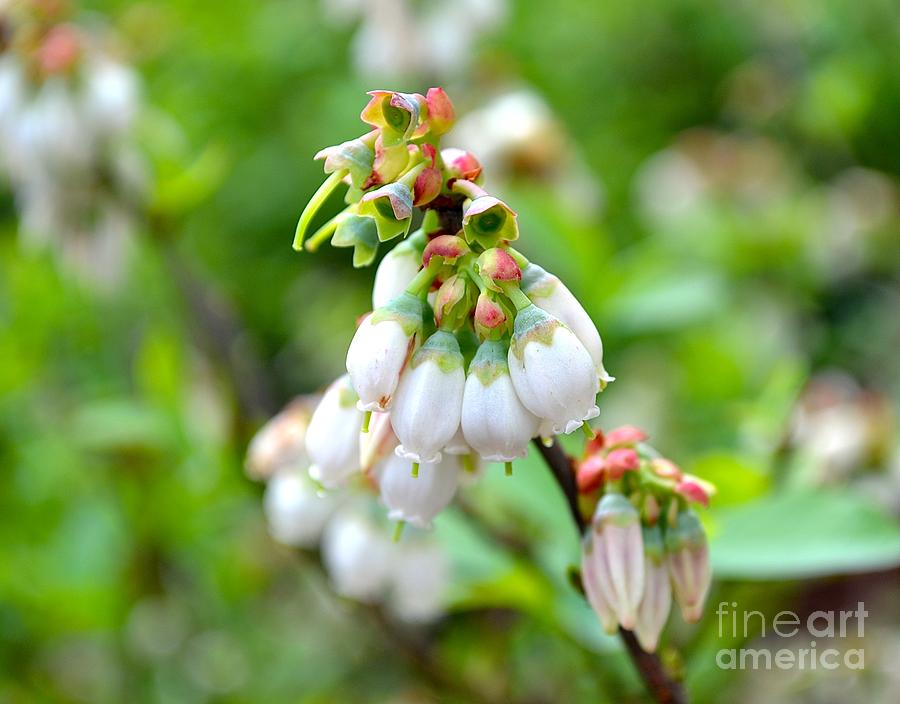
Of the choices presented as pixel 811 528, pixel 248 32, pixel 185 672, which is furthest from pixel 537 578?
pixel 248 32

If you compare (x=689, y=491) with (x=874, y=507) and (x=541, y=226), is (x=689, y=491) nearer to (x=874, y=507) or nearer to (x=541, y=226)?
(x=874, y=507)

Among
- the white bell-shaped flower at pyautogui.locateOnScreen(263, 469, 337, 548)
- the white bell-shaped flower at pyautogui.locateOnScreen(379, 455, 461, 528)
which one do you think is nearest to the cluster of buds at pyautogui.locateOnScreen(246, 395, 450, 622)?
the white bell-shaped flower at pyautogui.locateOnScreen(263, 469, 337, 548)

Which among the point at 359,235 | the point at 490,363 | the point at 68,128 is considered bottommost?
the point at 490,363

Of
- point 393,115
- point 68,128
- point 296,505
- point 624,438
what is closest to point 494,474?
point 296,505

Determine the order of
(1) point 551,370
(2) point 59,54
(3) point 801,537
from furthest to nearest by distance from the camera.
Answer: (2) point 59,54 < (3) point 801,537 < (1) point 551,370

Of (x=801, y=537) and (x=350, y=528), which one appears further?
(x=350, y=528)

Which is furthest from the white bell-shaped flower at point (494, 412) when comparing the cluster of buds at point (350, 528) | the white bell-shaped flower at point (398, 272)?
the cluster of buds at point (350, 528)

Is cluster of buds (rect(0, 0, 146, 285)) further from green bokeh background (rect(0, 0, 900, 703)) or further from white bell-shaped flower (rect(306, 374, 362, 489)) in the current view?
white bell-shaped flower (rect(306, 374, 362, 489))

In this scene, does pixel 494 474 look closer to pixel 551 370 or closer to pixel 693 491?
pixel 693 491

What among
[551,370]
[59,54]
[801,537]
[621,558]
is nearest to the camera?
[551,370]
